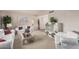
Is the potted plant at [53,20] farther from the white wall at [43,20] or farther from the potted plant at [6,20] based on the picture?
the potted plant at [6,20]

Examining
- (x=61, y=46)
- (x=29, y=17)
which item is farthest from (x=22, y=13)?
(x=61, y=46)

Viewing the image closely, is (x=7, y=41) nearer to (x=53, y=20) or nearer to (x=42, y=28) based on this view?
(x=42, y=28)

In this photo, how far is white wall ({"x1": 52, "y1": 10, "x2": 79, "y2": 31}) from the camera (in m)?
1.80

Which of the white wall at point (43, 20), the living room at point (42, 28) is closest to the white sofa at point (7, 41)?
the living room at point (42, 28)

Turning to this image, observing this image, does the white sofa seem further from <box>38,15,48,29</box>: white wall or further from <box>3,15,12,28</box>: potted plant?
<box>38,15,48,29</box>: white wall

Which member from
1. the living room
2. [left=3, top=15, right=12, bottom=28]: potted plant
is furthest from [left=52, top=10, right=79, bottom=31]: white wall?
[left=3, top=15, right=12, bottom=28]: potted plant

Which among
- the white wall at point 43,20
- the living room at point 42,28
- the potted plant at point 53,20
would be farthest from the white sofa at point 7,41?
the potted plant at point 53,20

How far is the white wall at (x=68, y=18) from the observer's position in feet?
5.91

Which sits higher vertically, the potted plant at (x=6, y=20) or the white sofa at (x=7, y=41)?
the potted plant at (x=6, y=20)

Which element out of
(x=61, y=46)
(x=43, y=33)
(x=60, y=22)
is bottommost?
(x=61, y=46)

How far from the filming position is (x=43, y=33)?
6.00 ft

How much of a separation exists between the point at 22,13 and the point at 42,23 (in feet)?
0.80

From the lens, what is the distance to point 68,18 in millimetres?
1808
